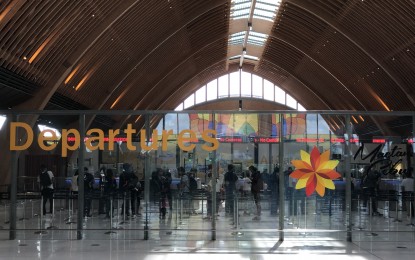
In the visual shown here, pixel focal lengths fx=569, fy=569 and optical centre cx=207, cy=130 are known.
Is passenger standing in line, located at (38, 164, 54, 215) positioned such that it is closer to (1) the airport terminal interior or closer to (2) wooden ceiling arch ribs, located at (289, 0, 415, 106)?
(1) the airport terminal interior

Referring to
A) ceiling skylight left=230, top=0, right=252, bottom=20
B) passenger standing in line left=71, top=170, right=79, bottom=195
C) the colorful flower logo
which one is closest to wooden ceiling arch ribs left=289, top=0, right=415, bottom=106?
ceiling skylight left=230, top=0, right=252, bottom=20

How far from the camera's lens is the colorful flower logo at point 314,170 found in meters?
13.3

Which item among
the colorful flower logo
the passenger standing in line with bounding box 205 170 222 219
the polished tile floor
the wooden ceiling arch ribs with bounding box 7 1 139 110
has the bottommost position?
the polished tile floor

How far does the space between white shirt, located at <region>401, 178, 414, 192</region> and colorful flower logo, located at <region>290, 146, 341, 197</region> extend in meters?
1.94

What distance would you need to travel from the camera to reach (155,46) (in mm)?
33656

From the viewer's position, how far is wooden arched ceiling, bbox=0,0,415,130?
884 inches

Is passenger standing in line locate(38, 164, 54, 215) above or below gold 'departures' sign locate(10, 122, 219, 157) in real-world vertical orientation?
below

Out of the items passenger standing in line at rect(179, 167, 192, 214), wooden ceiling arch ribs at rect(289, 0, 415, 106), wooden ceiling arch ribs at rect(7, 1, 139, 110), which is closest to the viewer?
passenger standing in line at rect(179, 167, 192, 214)

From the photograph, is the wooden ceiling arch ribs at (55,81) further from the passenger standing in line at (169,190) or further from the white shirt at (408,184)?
the white shirt at (408,184)

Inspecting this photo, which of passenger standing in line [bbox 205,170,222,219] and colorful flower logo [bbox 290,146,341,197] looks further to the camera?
passenger standing in line [bbox 205,170,222,219]

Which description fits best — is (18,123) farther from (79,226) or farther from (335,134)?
(335,134)

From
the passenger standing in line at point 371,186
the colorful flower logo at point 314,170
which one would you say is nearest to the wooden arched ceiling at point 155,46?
the colorful flower logo at point 314,170

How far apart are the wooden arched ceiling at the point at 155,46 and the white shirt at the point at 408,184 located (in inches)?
320

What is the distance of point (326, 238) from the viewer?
45.0 ft
